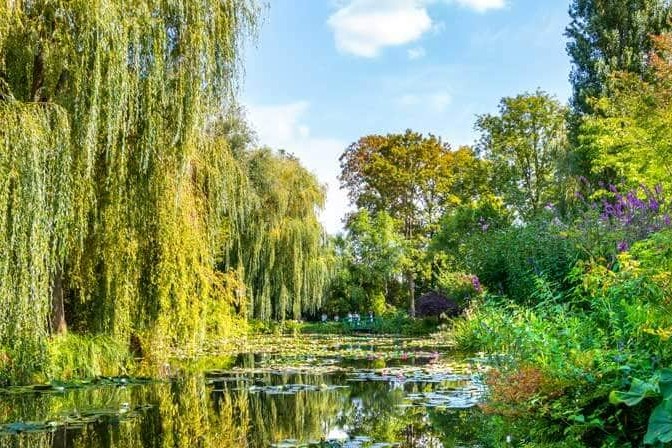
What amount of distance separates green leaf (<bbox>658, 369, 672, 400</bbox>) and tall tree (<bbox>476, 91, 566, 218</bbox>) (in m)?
23.2

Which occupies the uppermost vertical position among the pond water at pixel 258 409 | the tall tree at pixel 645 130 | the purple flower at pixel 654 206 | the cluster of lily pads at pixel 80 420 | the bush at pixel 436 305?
the tall tree at pixel 645 130

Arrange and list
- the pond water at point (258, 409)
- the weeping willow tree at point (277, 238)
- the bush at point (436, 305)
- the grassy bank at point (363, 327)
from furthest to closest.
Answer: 1. the grassy bank at point (363, 327)
2. the bush at point (436, 305)
3. the weeping willow tree at point (277, 238)
4. the pond water at point (258, 409)

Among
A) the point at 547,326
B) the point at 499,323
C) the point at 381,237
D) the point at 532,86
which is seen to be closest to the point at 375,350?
the point at 499,323

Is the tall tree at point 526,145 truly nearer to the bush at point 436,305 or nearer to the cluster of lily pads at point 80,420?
the bush at point 436,305

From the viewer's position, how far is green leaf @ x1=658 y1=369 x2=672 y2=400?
9.31 feet

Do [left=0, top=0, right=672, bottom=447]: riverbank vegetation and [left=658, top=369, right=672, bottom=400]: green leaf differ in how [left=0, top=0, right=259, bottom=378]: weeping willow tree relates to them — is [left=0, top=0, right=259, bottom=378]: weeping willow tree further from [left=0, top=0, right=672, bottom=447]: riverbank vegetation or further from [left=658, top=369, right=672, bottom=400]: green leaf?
[left=658, top=369, right=672, bottom=400]: green leaf

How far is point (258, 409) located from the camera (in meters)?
7.34

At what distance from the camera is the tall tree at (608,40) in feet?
66.9

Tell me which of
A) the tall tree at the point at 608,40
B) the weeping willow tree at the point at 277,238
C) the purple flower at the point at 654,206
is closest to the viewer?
the purple flower at the point at 654,206

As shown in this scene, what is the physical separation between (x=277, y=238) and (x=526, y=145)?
12.3 m

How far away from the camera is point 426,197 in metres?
33.9

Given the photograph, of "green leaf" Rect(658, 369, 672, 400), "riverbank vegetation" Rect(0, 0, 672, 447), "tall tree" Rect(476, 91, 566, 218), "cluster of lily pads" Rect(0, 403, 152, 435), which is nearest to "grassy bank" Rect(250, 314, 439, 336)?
"tall tree" Rect(476, 91, 566, 218)

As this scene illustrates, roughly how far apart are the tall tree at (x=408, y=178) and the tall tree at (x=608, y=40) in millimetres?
9523

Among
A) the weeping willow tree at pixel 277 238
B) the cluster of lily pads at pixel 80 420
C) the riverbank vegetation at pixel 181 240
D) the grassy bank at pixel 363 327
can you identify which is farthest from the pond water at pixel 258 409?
the grassy bank at pixel 363 327
